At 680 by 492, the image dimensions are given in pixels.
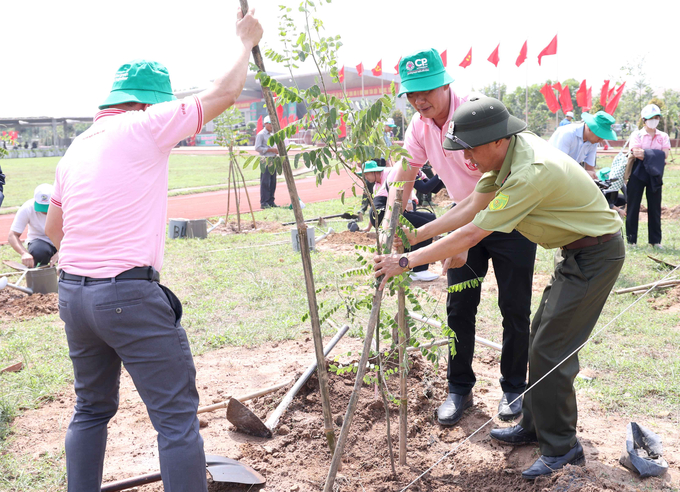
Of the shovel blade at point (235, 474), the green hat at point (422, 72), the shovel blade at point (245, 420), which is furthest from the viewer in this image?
the shovel blade at point (245, 420)

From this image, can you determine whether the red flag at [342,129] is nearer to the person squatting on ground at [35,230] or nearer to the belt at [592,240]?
the belt at [592,240]

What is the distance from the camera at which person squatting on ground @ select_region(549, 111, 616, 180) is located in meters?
5.86

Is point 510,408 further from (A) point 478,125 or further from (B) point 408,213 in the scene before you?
(B) point 408,213

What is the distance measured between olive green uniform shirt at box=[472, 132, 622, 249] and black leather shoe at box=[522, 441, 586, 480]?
108cm

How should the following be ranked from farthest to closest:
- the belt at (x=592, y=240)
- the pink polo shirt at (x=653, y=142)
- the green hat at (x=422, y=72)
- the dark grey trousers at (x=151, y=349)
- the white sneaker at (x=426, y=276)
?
the pink polo shirt at (x=653, y=142) → the white sneaker at (x=426, y=276) → the green hat at (x=422, y=72) → the belt at (x=592, y=240) → the dark grey trousers at (x=151, y=349)

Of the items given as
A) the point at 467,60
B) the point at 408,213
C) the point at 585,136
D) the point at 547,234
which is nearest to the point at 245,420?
the point at 547,234

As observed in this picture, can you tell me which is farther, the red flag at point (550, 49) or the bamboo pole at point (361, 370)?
the red flag at point (550, 49)

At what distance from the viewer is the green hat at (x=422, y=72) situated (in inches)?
112

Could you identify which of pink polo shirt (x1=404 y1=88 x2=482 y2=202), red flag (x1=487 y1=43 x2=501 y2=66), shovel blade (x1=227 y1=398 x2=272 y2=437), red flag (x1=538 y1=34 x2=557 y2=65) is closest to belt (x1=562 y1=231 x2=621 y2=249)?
pink polo shirt (x1=404 y1=88 x2=482 y2=202)

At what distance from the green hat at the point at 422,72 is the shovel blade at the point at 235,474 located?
214 centimetres

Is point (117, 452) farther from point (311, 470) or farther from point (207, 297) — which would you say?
point (207, 297)

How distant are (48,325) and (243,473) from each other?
3.77 meters

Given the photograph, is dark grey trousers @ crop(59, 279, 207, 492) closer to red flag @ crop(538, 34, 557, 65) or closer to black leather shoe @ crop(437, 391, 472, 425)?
black leather shoe @ crop(437, 391, 472, 425)

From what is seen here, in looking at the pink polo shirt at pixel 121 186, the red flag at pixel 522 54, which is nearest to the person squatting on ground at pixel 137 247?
the pink polo shirt at pixel 121 186
